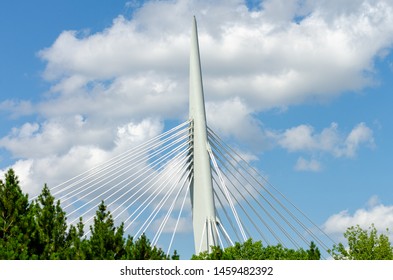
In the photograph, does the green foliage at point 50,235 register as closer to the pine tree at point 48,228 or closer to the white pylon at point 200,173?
the pine tree at point 48,228

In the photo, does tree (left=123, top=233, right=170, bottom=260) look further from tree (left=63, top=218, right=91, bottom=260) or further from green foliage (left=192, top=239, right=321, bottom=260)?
green foliage (left=192, top=239, right=321, bottom=260)

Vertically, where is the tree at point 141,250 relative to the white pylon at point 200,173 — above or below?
below

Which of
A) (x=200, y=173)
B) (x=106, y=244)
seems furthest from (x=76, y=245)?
(x=200, y=173)

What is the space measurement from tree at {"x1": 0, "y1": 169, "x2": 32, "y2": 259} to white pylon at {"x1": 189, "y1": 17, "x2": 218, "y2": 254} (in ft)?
29.1

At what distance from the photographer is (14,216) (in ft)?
104

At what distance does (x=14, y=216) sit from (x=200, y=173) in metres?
10.3

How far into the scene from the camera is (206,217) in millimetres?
37062

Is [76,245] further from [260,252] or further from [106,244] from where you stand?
[260,252]

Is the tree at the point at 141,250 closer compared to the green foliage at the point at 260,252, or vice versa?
the tree at the point at 141,250

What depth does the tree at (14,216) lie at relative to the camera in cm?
3030

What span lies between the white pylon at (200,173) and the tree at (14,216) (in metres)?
8.88

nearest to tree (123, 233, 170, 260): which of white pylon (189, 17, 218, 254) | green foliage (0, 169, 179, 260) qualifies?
green foliage (0, 169, 179, 260)

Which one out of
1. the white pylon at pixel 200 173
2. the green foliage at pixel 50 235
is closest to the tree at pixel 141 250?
the green foliage at pixel 50 235
